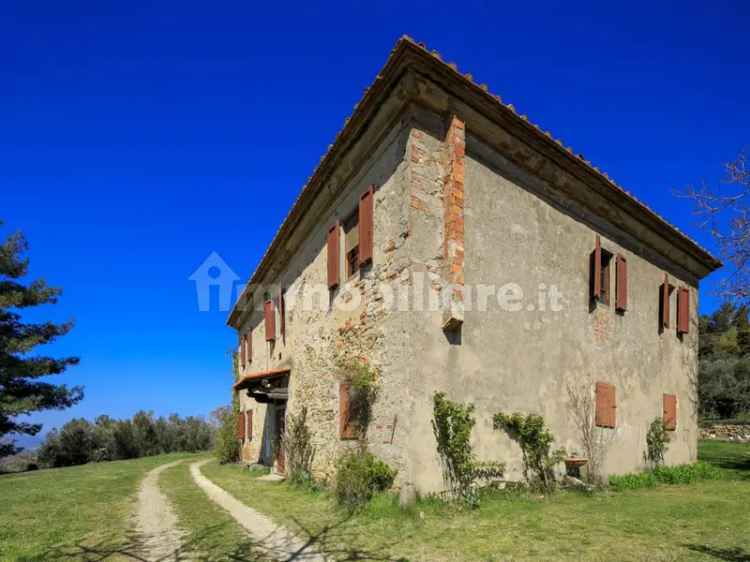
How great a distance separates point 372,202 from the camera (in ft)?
29.1

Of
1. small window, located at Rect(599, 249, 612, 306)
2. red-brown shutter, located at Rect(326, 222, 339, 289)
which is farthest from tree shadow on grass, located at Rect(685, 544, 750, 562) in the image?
red-brown shutter, located at Rect(326, 222, 339, 289)

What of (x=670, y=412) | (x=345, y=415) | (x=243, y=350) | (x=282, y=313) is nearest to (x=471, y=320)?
(x=345, y=415)

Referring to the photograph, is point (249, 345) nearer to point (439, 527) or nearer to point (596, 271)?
point (596, 271)

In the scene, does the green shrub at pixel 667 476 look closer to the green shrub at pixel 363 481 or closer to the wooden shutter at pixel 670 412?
the wooden shutter at pixel 670 412

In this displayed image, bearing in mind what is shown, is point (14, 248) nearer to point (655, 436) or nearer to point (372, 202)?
point (372, 202)

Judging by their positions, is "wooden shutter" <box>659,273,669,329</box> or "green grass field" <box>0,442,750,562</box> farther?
"wooden shutter" <box>659,273,669,329</box>

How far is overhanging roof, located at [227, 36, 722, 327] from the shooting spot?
7.49 m

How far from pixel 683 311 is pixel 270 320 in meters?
11.8

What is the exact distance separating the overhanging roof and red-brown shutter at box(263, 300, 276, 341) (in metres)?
2.07

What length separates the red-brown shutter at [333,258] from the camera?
10.2m

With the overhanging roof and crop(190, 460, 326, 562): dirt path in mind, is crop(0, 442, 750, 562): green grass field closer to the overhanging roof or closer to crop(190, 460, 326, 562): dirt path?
crop(190, 460, 326, 562): dirt path

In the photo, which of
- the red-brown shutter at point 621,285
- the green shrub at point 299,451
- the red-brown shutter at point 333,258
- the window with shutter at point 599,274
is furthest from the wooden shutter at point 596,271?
the green shrub at point 299,451

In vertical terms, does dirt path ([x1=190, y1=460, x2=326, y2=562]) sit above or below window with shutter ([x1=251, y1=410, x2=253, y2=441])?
above

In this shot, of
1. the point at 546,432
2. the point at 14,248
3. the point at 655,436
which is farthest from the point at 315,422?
the point at 14,248
